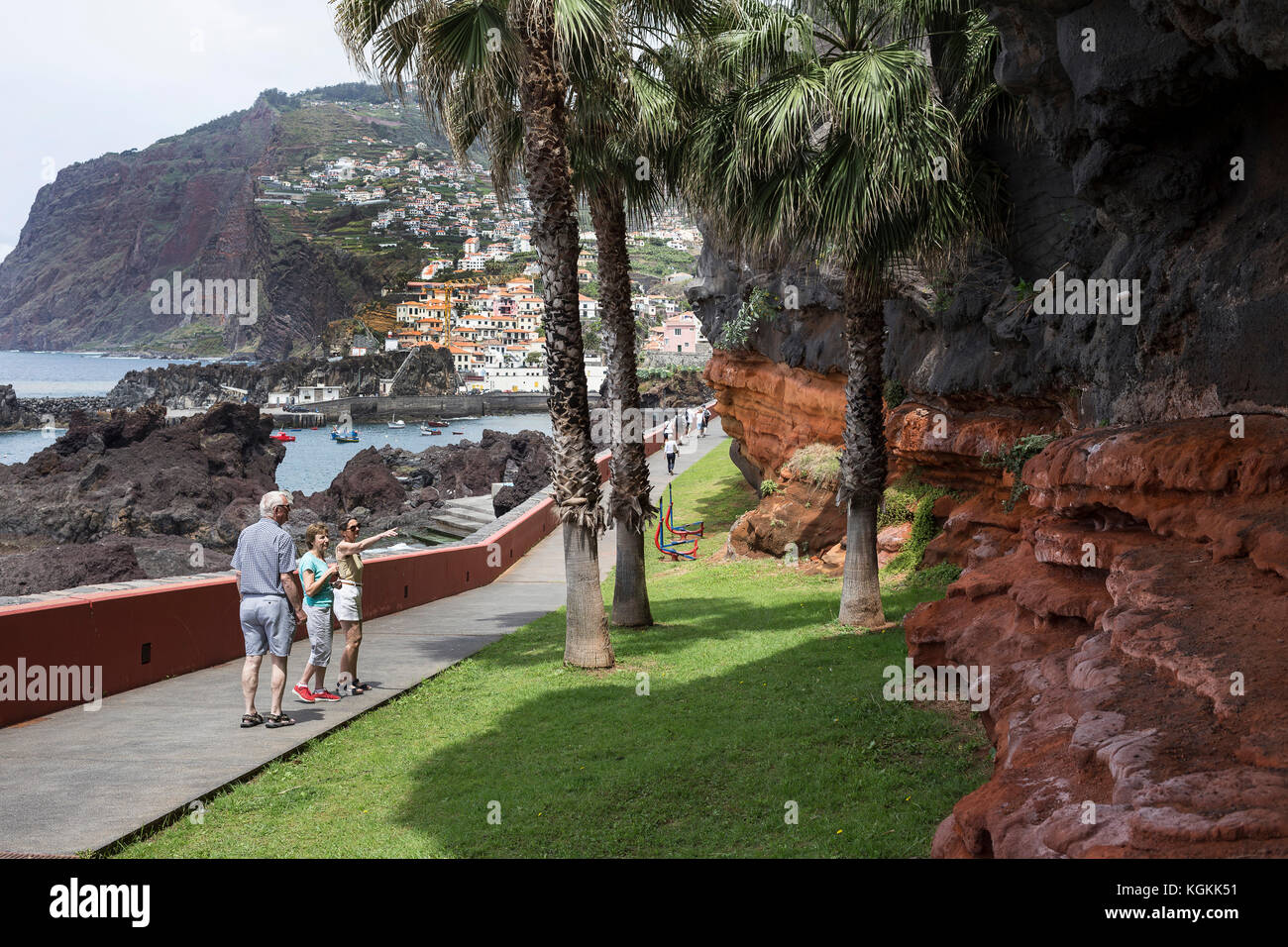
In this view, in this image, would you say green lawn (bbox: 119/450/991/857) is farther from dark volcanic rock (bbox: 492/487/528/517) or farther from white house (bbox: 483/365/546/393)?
white house (bbox: 483/365/546/393)

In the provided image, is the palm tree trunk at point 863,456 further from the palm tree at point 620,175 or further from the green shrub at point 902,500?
the green shrub at point 902,500

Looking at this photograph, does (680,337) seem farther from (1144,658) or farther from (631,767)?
(1144,658)

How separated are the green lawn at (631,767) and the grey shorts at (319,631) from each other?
69 centimetres

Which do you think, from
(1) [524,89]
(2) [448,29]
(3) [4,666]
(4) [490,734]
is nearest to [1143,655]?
(4) [490,734]

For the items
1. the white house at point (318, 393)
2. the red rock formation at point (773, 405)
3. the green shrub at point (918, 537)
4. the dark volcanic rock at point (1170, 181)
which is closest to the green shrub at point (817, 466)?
the red rock formation at point (773, 405)

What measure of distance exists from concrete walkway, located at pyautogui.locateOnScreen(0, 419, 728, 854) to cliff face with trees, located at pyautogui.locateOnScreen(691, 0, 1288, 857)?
4945 mm

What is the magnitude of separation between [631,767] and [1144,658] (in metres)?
4.27

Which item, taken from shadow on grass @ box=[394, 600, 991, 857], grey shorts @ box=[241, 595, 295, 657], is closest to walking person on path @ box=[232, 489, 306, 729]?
grey shorts @ box=[241, 595, 295, 657]

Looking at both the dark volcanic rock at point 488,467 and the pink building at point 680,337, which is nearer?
the dark volcanic rock at point 488,467

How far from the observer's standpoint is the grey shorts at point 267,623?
7.82 m

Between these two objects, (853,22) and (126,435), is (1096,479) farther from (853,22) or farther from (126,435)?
(126,435)

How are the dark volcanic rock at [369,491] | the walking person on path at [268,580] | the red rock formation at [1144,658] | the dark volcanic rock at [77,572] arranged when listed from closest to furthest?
the red rock formation at [1144,658] → the walking person on path at [268,580] → the dark volcanic rock at [77,572] → the dark volcanic rock at [369,491]

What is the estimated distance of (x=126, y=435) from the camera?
4844 cm

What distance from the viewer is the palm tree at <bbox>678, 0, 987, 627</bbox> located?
1129 cm
